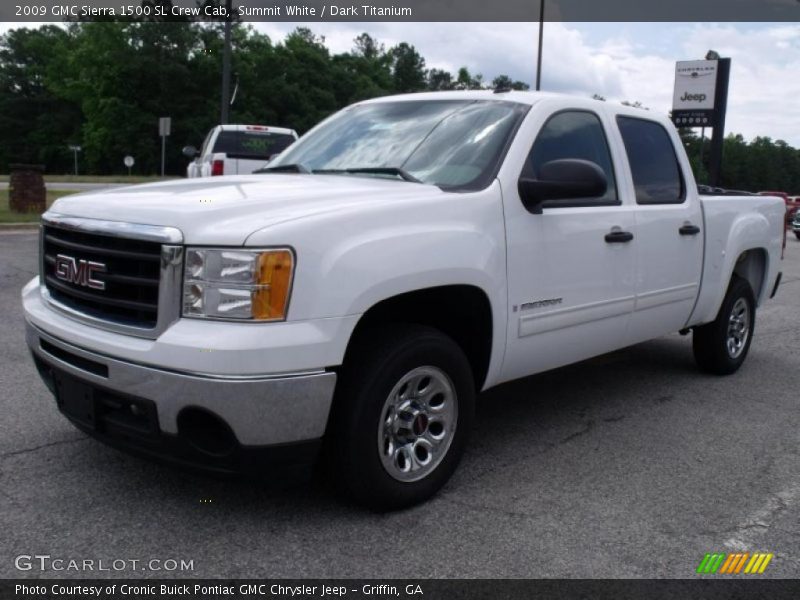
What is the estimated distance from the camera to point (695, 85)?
2692 centimetres

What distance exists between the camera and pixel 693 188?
537cm

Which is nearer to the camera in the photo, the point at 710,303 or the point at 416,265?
the point at 416,265

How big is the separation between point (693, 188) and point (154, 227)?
3.75 m

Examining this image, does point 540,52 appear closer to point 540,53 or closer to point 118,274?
point 540,53

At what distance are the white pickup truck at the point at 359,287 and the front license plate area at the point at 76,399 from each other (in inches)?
0.5

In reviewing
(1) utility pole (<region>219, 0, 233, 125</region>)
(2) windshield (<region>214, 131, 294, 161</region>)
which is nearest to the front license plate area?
(2) windshield (<region>214, 131, 294, 161</region>)

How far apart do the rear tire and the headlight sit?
406 centimetres

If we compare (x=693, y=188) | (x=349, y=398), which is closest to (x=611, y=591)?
(x=349, y=398)

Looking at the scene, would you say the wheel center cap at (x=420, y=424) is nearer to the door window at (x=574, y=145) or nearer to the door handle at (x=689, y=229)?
the door window at (x=574, y=145)

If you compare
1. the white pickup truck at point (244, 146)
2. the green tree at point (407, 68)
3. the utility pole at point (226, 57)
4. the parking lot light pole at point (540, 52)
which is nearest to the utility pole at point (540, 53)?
the parking lot light pole at point (540, 52)

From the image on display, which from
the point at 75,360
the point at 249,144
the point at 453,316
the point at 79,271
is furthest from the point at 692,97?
the point at 75,360

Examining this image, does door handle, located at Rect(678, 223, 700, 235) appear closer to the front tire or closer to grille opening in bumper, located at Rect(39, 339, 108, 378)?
the front tire

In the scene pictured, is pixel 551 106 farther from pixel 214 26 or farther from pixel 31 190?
pixel 214 26

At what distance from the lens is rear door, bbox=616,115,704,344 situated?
4.75m
